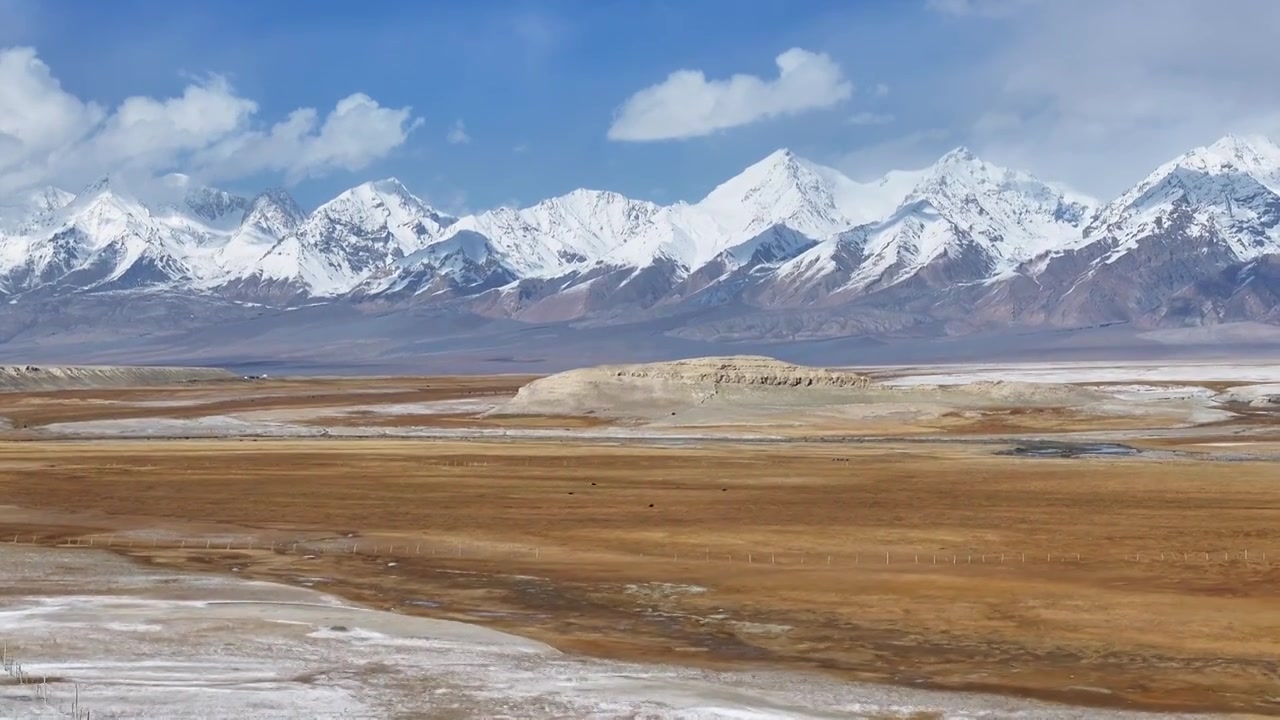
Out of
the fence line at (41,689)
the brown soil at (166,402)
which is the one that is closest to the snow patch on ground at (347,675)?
the fence line at (41,689)

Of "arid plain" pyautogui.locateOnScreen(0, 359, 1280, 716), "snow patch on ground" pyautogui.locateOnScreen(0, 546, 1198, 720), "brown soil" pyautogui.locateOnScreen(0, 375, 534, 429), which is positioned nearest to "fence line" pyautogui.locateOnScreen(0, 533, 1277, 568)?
"arid plain" pyautogui.locateOnScreen(0, 359, 1280, 716)

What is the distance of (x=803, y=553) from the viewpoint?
141 feet

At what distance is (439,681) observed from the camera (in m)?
24.7

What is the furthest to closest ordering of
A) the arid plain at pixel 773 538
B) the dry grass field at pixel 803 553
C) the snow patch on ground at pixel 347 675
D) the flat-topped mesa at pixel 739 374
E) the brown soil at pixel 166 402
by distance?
the brown soil at pixel 166 402, the flat-topped mesa at pixel 739 374, the arid plain at pixel 773 538, the dry grass field at pixel 803 553, the snow patch on ground at pixel 347 675

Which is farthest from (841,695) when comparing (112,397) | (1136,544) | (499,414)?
(112,397)

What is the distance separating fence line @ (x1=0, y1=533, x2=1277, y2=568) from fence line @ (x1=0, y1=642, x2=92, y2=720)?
58.2ft

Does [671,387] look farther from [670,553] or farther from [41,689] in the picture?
[41,689]

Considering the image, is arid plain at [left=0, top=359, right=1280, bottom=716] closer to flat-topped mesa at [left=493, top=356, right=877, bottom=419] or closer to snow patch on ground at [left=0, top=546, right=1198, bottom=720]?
snow patch on ground at [left=0, top=546, right=1198, bottom=720]

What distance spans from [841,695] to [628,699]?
334 centimetres

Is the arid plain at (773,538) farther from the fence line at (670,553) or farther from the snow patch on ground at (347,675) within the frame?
the snow patch on ground at (347,675)

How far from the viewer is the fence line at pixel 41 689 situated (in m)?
21.4

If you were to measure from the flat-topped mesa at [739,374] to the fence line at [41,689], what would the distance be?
117m

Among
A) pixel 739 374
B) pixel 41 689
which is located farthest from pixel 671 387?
pixel 41 689

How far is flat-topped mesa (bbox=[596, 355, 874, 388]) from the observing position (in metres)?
143
